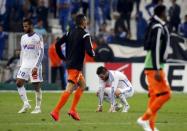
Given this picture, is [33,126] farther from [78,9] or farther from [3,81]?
[78,9]

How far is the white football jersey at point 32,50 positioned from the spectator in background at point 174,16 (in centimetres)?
1501

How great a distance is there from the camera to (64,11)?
36500 millimetres

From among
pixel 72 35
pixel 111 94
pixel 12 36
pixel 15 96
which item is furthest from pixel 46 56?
pixel 72 35

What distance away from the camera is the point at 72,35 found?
18.9 m

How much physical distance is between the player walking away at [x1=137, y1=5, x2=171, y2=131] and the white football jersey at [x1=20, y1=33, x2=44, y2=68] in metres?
6.17

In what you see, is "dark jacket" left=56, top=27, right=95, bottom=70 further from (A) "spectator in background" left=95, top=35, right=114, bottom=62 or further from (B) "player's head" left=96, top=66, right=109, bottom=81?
(A) "spectator in background" left=95, top=35, right=114, bottom=62

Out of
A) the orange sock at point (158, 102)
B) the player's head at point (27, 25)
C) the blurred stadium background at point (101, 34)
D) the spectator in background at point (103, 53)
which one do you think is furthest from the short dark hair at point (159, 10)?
the spectator in background at point (103, 53)

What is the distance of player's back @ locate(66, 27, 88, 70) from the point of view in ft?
61.9

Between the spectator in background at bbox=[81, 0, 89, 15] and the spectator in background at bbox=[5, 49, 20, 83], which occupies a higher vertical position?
the spectator in background at bbox=[81, 0, 89, 15]

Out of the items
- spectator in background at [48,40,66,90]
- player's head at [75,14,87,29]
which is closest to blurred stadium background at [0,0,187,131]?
spectator in background at [48,40,66,90]

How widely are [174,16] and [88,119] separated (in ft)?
56.7

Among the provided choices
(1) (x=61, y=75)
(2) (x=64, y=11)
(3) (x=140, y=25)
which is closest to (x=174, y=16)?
(3) (x=140, y=25)

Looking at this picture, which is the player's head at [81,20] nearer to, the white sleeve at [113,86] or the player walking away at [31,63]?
the player walking away at [31,63]

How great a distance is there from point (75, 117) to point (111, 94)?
11.0 feet
